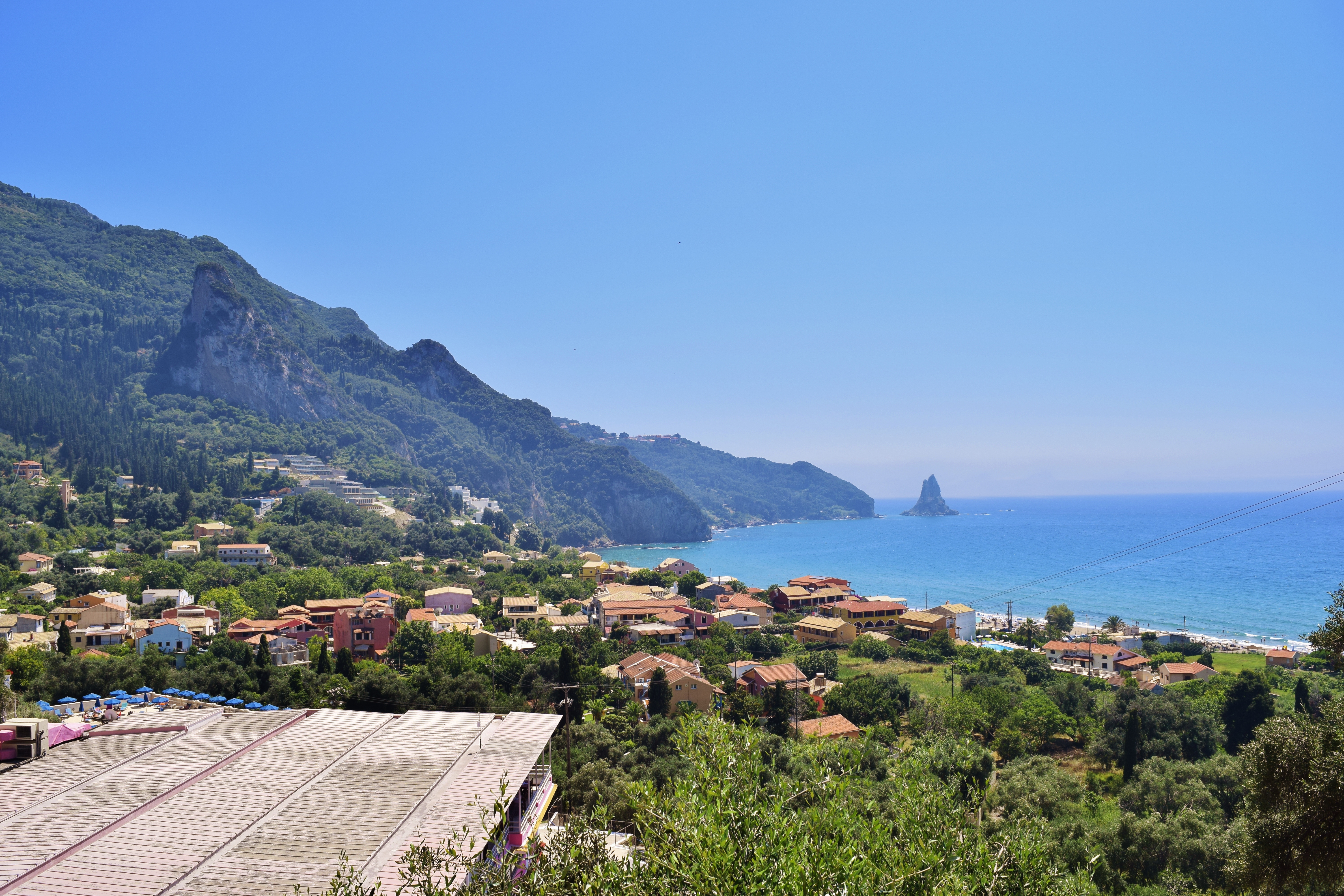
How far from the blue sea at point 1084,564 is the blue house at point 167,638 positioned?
150ft

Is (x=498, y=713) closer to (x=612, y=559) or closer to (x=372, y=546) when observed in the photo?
(x=372, y=546)

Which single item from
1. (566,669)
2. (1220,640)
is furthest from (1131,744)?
(1220,640)

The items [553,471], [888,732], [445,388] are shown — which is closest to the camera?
[888,732]

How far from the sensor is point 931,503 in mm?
194250

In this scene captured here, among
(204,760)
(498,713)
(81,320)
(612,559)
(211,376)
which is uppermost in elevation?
(81,320)

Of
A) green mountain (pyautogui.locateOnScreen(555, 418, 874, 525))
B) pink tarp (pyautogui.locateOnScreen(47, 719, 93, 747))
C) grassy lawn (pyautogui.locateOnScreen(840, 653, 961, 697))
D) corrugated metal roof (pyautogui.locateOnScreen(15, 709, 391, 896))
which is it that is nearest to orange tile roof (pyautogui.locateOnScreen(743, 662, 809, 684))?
grassy lawn (pyautogui.locateOnScreen(840, 653, 961, 697))

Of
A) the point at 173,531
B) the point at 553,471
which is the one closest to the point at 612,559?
the point at 553,471

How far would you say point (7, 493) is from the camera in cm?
5091

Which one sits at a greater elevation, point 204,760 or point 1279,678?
point 204,760

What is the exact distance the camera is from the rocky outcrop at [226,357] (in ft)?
Result: 317

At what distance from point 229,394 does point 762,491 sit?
12212 cm

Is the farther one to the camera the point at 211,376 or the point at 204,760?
the point at 211,376

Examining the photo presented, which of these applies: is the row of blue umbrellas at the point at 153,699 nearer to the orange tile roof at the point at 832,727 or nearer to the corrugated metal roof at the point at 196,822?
the corrugated metal roof at the point at 196,822

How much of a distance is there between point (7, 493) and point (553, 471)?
8594 centimetres
